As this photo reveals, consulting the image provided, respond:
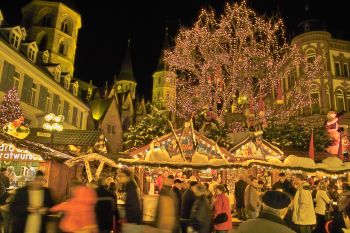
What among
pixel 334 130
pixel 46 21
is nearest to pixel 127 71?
pixel 46 21

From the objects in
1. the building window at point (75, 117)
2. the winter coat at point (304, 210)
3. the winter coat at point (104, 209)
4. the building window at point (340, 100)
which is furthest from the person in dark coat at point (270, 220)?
the building window at point (75, 117)

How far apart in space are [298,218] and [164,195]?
5.50m

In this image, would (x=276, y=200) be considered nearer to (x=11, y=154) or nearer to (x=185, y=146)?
(x=11, y=154)

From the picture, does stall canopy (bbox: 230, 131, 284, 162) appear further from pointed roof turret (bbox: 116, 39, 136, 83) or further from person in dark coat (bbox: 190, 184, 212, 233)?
pointed roof turret (bbox: 116, 39, 136, 83)

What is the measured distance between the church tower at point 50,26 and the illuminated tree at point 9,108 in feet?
62.9

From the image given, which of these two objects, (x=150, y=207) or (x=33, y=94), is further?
(x=33, y=94)

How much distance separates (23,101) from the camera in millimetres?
24797

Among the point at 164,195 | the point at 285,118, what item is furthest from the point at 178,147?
the point at 285,118

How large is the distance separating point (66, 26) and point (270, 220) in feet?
138

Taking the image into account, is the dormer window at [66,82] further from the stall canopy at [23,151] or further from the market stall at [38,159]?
the stall canopy at [23,151]

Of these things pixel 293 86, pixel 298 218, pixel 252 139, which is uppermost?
pixel 293 86

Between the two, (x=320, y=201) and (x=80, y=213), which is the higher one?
(x=320, y=201)

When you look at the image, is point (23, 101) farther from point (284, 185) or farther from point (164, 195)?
point (164, 195)

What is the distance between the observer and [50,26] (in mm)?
38719
